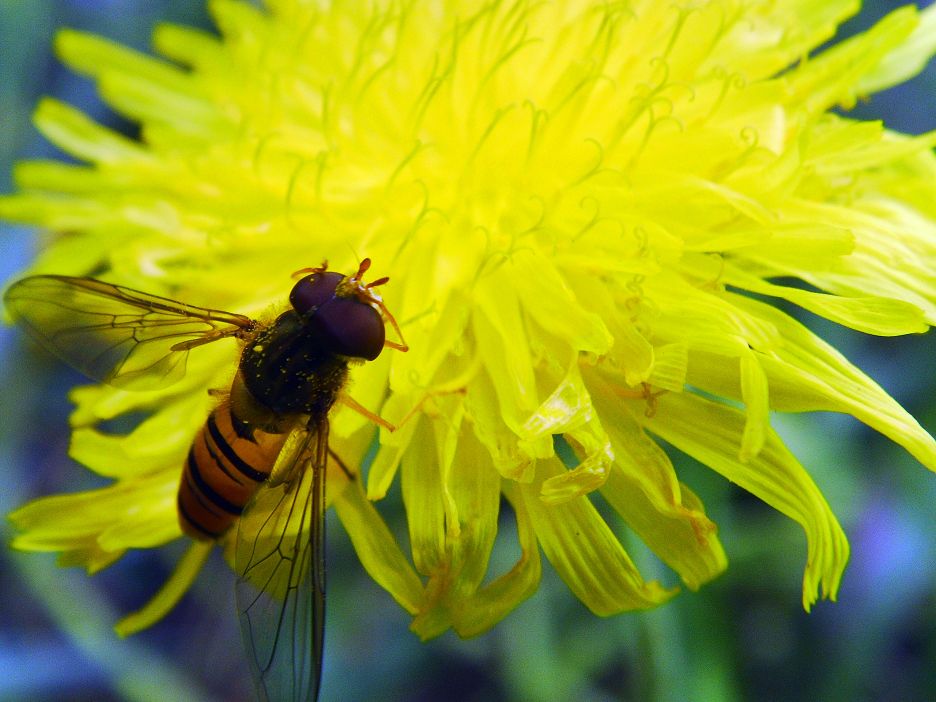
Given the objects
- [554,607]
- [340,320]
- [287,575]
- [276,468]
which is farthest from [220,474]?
[554,607]

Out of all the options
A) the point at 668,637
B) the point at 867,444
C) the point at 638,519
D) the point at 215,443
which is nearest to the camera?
the point at 638,519

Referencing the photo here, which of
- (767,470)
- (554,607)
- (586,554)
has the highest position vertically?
(767,470)

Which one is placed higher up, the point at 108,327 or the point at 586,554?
the point at 586,554

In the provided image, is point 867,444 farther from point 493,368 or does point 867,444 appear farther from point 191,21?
point 191,21

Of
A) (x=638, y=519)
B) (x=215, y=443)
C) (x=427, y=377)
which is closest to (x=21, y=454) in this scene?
(x=215, y=443)

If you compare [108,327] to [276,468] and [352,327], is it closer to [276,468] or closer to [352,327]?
[276,468]

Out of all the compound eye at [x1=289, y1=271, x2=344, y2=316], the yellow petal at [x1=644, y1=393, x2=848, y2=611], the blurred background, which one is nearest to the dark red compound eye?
the compound eye at [x1=289, y1=271, x2=344, y2=316]
